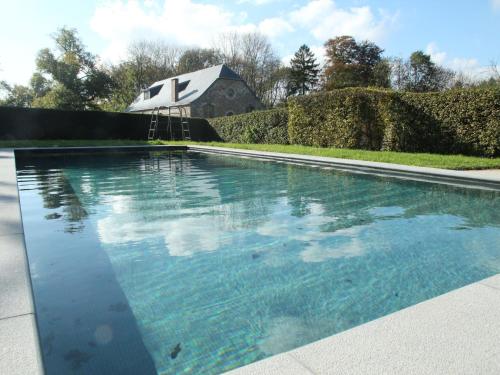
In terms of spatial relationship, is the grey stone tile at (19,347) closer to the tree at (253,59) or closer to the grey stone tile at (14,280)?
the grey stone tile at (14,280)

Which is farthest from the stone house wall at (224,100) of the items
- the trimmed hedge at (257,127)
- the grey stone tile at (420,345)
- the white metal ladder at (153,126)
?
the grey stone tile at (420,345)

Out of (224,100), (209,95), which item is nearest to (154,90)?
(209,95)

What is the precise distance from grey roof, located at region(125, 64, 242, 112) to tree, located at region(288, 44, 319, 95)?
12304 millimetres

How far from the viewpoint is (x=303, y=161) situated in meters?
10.9

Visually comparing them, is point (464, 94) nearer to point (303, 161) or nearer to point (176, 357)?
point (303, 161)

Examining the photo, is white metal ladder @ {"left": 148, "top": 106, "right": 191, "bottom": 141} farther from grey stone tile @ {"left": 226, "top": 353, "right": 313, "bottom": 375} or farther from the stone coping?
grey stone tile @ {"left": 226, "top": 353, "right": 313, "bottom": 375}

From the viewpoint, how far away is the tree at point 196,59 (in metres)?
44.1

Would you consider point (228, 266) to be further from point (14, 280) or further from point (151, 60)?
point (151, 60)

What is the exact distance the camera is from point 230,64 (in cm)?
4422

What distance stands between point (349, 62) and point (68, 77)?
29031 mm

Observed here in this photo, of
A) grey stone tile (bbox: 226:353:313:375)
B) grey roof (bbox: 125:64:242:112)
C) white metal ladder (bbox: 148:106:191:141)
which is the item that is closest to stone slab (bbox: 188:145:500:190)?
grey stone tile (bbox: 226:353:313:375)

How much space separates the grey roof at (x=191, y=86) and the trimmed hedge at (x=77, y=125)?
22.4ft

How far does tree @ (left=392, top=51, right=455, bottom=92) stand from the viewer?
35.6 m

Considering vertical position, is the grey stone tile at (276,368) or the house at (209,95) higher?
the house at (209,95)
